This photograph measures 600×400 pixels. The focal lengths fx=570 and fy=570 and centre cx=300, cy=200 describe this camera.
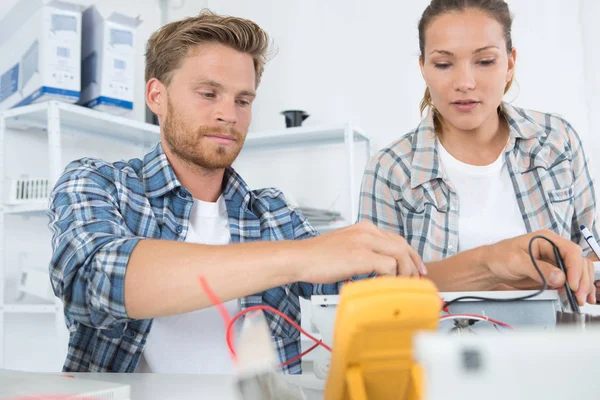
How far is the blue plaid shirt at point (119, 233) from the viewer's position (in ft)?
2.52

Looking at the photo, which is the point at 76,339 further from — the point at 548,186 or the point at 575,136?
the point at 575,136

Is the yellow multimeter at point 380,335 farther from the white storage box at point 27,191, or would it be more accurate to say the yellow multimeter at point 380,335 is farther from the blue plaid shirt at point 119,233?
the white storage box at point 27,191

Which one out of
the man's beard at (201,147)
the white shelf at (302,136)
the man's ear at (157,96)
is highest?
the white shelf at (302,136)

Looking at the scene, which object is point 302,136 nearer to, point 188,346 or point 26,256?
point 26,256

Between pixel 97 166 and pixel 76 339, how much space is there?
30 centimetres

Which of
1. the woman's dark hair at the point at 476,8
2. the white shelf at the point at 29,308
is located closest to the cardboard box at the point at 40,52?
the white shelf at the point at 29,308

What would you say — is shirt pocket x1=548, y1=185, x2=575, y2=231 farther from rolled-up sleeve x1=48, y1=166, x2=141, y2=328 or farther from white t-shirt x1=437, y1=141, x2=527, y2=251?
rolled-up sleeve x1=48, y1=166, x2=141, y2=328

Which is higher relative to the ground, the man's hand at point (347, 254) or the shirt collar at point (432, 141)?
the shirt collar at point (432, 141)

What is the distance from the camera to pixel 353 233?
0.65 meters

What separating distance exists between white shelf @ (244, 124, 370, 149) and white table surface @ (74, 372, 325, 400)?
169cm

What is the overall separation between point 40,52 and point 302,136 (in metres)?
1.11

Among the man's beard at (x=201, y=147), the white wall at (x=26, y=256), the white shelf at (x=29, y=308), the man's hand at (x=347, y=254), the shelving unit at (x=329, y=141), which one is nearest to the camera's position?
the man's hand at (x=347, y=254)

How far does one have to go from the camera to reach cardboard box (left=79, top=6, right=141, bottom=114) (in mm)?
2074

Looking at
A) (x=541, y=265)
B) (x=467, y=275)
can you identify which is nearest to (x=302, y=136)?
(x=467, y=275)
